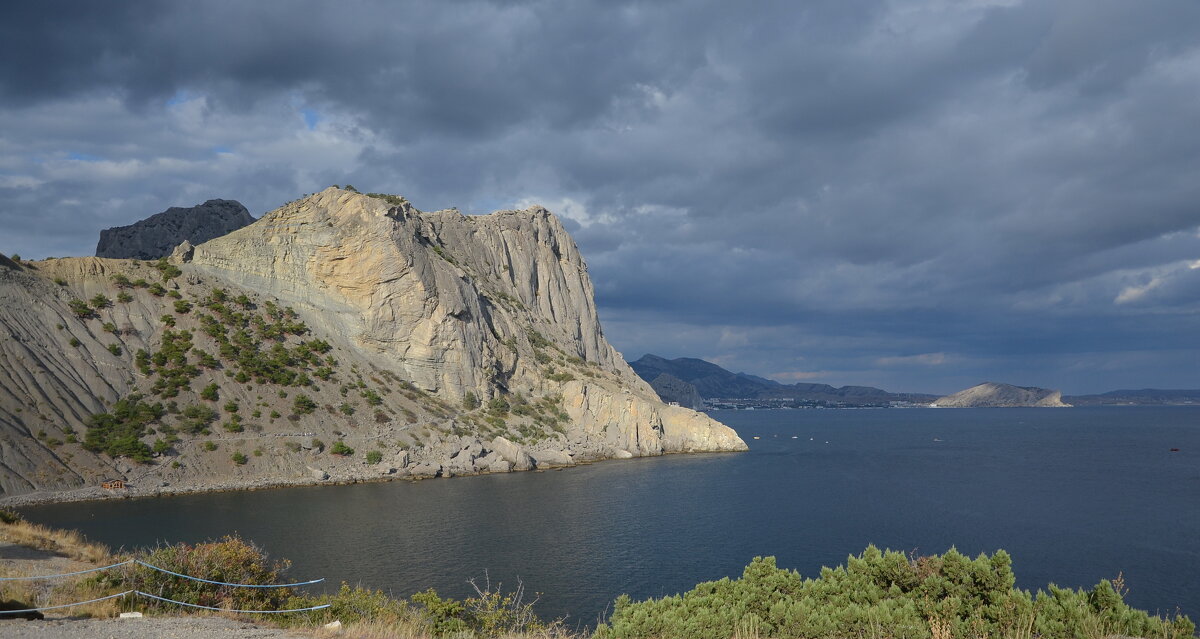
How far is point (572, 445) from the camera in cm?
8881

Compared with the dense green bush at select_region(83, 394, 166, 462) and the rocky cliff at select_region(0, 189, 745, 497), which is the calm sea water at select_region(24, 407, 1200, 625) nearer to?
the rocky cliff at select_region(0, 189, 745, 497)

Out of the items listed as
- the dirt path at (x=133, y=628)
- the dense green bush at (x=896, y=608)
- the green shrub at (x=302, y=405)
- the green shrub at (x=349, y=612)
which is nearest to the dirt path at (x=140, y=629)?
the dirt path at (x=133, y=628)

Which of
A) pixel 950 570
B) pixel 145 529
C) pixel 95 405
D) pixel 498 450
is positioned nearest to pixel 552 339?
pixel 498 450

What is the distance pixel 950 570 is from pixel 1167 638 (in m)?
3.16

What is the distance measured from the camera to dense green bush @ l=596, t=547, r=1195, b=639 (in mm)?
11672

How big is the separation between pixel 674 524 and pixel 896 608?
37.7 m

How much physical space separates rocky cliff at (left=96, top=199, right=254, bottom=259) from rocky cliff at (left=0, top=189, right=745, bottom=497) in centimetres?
2547

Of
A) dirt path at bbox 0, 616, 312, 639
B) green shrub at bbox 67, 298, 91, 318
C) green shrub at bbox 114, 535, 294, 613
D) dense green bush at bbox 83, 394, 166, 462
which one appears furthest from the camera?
green shrub at bbox 67, 298, 91, 318

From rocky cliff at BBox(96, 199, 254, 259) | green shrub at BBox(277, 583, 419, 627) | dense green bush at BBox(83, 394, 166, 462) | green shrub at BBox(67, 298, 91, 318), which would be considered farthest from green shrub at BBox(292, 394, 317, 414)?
green shrub at BBox(277, 583, 419, 627)

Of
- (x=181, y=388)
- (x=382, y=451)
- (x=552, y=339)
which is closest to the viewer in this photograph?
(x=181, y=388)

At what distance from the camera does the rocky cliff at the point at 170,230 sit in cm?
10694

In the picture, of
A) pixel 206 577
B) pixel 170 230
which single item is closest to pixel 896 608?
pixel 206 577

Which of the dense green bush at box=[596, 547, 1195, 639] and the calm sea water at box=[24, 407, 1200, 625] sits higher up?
the dense green bush at box=[596, 547, 1195, 639]

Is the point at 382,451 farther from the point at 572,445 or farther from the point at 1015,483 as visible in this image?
the point at 1015,483
